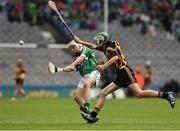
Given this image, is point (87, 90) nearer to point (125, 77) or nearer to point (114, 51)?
point (125, 77)

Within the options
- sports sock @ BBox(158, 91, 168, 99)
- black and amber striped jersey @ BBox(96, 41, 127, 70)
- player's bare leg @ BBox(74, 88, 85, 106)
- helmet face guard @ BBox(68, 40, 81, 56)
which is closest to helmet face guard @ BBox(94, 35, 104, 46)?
black and amber striped jersey @ BBox(96, 41, 127, 70)

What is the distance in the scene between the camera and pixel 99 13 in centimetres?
4594

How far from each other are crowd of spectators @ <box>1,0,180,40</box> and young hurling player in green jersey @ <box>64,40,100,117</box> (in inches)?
906

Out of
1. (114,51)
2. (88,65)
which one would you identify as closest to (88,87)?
(88,65)

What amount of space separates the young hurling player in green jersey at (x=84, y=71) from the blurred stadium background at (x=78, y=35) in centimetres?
1908

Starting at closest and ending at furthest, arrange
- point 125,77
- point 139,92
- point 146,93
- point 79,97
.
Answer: point 125,77
point 139,92
point 146,93
point 79,97

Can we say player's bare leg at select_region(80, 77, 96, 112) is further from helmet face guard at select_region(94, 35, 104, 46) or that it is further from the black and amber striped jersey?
helmet face guard at select_region(94, 35, 104, 46)

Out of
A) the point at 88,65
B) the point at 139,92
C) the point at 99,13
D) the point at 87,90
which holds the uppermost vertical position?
the point at 88,65

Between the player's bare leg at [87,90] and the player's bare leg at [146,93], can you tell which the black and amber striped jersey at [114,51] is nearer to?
the player's bare leg at [146,93]

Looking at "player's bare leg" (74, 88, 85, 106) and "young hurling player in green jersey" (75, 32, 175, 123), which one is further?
"player's bare leg" (74, 88, 85, 106)

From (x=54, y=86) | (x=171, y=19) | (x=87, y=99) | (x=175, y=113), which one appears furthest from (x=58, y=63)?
(x=87, y=99)

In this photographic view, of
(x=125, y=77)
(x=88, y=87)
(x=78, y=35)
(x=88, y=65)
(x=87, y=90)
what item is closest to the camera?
(x=125, y=77)

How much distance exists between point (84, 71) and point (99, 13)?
80.8 feet

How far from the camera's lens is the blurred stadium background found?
4222 centimetres
